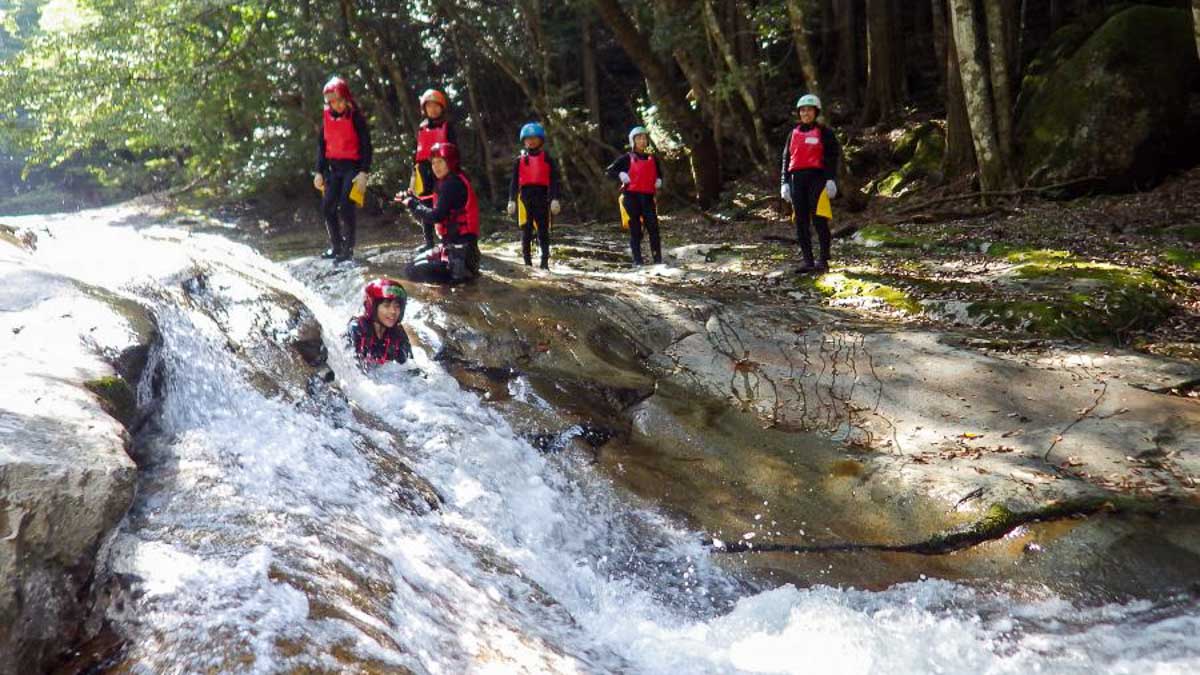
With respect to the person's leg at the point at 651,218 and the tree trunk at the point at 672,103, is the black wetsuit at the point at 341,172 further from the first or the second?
the tree trunk at the point at 672,103

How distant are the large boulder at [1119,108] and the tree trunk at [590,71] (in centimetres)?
916

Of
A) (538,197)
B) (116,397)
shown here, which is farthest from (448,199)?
(116,397)

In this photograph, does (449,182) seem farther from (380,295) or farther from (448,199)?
(380,295)

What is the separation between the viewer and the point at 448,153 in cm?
879

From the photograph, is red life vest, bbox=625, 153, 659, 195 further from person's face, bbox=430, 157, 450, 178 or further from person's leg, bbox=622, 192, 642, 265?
person's face, bbox=430, 157, 450, 178

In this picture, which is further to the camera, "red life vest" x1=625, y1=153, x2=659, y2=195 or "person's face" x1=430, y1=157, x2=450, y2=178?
"red life vest" x1=625, y1=153, x2=659, y2=195

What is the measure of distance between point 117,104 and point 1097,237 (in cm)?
1771

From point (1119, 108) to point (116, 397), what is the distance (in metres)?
13.4

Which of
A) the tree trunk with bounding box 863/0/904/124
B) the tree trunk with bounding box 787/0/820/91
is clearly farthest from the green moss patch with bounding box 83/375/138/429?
the tree trunk with bounding box 863/0/904/124

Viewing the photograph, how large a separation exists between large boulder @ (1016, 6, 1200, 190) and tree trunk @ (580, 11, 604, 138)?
9157 millimetres

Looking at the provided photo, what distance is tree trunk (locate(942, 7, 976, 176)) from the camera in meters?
13.6

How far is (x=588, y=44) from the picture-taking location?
18703 millimetres

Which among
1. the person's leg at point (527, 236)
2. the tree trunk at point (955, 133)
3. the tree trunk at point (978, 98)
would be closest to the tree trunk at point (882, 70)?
the tree trunk at point (955, 133)

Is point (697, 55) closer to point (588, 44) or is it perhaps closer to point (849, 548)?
point (588, 44)
